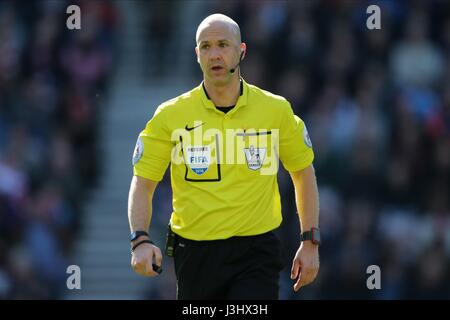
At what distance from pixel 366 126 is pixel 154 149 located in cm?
730

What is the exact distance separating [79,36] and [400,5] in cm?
Answer: 399

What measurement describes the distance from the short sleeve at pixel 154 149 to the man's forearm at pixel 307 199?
883 mm

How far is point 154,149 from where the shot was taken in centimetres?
801

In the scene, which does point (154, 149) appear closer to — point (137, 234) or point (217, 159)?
point (217, 159)

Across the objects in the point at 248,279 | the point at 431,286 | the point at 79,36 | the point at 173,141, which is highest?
the point at 79,36

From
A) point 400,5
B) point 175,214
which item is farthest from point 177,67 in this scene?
point 175,214

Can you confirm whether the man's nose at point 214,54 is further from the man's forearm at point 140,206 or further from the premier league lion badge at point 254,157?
the man's forearm at point 140,206

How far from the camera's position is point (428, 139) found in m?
15.2

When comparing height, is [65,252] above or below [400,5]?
below

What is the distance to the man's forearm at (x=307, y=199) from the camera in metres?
8.24

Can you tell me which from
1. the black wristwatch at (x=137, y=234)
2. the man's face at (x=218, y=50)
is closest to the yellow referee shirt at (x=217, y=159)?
the man's face at (x=218, y=50)

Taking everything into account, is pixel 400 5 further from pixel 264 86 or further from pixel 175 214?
pixel 175 214

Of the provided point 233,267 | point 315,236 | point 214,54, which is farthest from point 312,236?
point 214,54

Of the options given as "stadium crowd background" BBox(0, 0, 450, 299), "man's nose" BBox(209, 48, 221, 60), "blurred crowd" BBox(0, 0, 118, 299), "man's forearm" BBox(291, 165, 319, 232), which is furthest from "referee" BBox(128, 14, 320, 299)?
"blurred crowd" BBox(0, 0, 118, 299)
